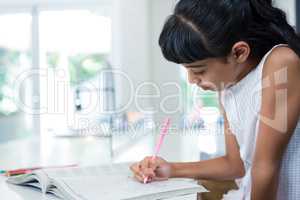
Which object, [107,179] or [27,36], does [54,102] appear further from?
[107,179]

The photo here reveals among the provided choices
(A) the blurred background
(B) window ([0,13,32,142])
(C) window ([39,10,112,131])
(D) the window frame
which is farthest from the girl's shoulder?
(B) window ([0,13,32,142])

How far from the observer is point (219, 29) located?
724 mm

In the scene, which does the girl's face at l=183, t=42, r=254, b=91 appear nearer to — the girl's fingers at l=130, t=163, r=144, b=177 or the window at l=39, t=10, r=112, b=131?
the girl's fingers at l=130, t=163, r=144, b=177

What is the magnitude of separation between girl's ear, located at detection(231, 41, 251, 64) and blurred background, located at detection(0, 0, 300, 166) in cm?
89

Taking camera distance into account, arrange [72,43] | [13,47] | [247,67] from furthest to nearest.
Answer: [13,47] < [72,43] < [247,67]

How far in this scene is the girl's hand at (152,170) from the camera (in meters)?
0.79

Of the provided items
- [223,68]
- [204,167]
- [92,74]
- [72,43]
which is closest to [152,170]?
[204,167]

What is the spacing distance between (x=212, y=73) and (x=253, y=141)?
0.16 m

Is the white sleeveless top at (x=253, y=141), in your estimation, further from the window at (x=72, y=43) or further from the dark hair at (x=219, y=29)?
the window at (x=72, y=43)

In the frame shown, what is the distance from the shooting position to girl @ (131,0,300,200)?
0.71 meters

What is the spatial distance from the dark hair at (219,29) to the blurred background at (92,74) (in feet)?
3.00

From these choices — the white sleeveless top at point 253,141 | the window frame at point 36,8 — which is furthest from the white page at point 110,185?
the window frame at point 36,8

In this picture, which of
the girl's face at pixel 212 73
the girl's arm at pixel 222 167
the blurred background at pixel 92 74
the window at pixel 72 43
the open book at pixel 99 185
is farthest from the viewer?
the window at pixel 72 43

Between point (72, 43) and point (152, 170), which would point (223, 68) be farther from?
point (72, 43)
